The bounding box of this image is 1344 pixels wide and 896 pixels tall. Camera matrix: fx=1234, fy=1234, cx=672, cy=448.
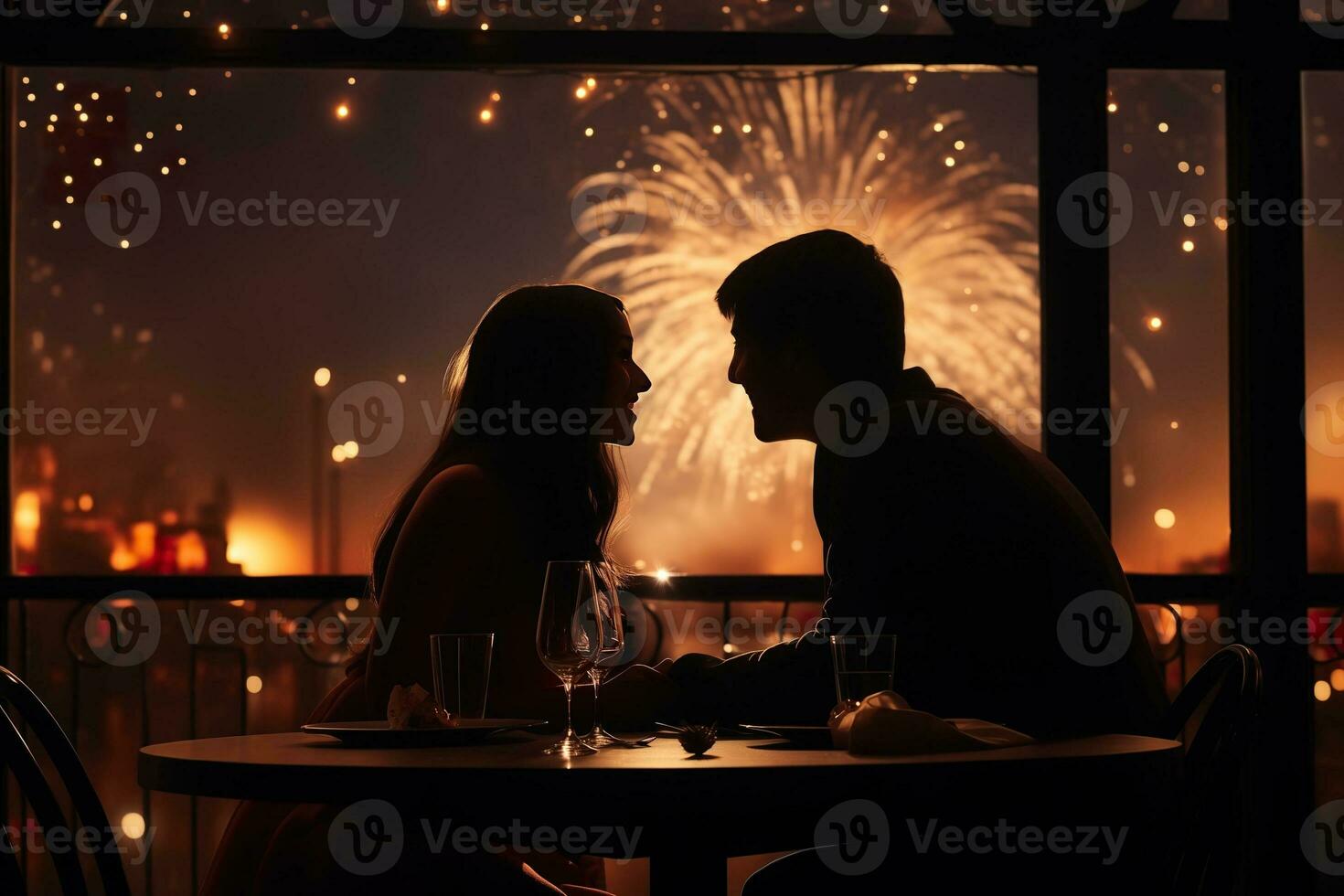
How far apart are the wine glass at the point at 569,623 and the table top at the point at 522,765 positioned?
0.13 m

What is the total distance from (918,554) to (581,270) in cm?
189

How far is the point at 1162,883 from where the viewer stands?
1.36m

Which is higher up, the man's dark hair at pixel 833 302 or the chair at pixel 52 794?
the man's dark hair at pixel 833 302

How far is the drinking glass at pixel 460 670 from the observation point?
1.49m

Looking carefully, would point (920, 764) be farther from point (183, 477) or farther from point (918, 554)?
point (183, 477)

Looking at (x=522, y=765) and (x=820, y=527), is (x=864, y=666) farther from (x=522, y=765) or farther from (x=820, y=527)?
(x=820, y=527)

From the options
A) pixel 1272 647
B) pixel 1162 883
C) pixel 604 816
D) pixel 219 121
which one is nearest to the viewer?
pixel 604 816

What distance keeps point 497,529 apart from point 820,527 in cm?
55

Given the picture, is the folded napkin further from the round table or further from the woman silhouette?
the woman silhouette

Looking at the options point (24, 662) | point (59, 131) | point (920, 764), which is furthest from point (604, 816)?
point (59, 131)

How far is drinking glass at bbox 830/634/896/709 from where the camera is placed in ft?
4.62

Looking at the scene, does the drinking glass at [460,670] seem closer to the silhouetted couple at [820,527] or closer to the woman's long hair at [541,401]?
the silhouetted couple at [820,527]

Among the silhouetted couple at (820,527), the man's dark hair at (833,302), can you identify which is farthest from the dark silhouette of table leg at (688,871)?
the man's dark hair at (833,302)

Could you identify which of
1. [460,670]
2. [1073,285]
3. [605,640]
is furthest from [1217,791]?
[1073,285]
